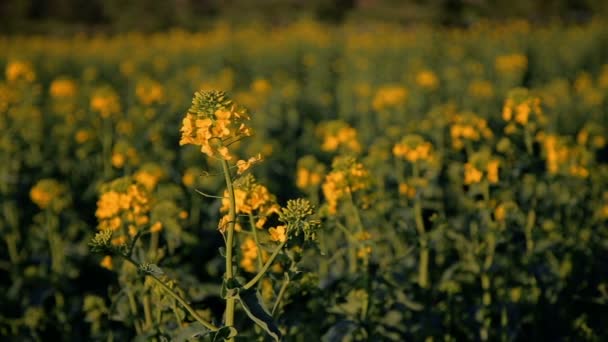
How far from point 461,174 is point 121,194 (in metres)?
2.43

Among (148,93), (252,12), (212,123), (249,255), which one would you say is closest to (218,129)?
(212,123)

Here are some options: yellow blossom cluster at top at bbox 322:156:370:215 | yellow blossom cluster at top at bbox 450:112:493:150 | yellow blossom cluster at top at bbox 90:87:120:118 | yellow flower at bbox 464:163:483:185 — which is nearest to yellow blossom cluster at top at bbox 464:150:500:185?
yellow flower at bbox 464:163:483:185

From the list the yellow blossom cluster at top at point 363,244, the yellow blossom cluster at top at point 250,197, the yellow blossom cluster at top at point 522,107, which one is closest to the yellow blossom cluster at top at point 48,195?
the yellow blossom cluster at top at point 250,197

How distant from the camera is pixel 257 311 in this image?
1.62m

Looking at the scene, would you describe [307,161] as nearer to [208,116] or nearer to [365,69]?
[208,116]

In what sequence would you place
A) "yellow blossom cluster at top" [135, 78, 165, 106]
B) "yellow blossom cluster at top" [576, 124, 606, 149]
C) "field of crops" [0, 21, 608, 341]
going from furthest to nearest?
1. "yellow blossom cluster at top" [135, 78, 165, 106]
2. "yellow blossom cluster at top" [576, 124, 606, 149]
3. "field of crops" [0, 21, 608, 341]

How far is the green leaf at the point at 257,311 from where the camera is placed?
154 centimetres

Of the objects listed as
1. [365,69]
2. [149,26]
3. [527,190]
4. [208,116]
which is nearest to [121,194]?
[208,116]

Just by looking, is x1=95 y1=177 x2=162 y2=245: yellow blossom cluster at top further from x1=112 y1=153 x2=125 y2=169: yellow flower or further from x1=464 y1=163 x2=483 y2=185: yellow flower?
x1=464 y1=163 x2=483 y2=185: yellow flower

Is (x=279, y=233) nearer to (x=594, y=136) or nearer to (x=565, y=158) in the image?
(x=565, y=158)

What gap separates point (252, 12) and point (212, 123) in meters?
20.4

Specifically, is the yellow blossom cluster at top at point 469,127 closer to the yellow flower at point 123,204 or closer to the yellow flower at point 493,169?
the yellow flower at point 493,169

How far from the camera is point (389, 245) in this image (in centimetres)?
343

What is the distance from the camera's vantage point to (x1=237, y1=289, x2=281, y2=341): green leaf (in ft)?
5.06
